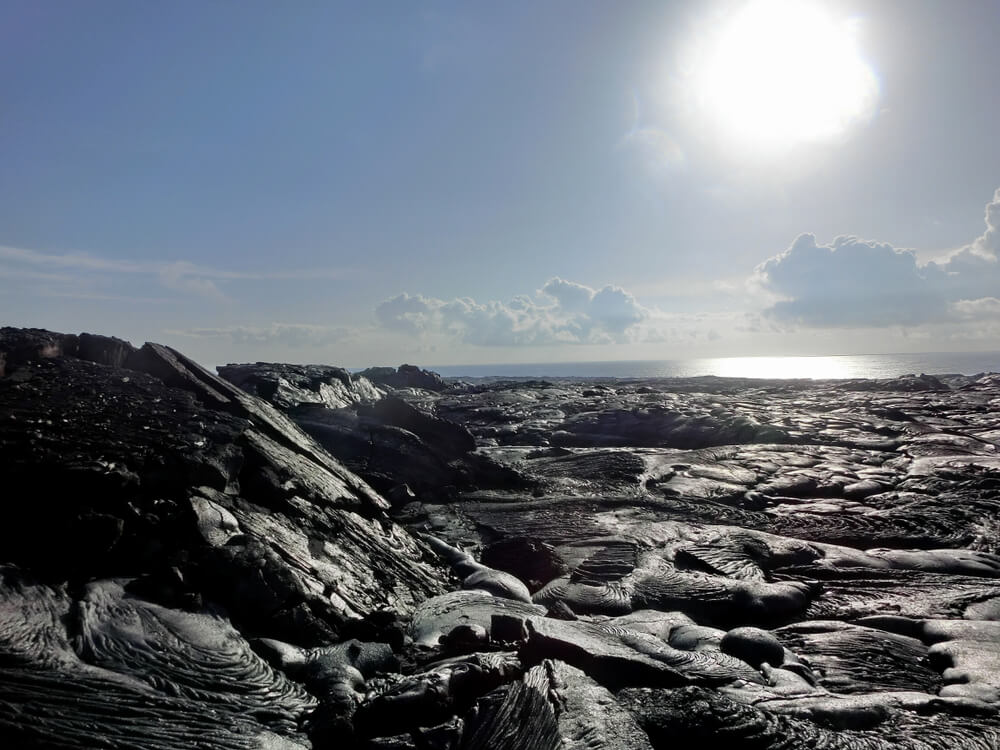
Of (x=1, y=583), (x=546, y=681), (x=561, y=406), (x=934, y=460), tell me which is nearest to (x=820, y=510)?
(x=934, y=460)

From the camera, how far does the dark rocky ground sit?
4.18m

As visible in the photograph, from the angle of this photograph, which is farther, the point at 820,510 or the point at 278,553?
the point at 820,510

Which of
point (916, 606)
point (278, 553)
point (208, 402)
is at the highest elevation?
point (208, 402)

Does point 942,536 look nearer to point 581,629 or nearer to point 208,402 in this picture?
point 581,629

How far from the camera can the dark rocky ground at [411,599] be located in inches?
165

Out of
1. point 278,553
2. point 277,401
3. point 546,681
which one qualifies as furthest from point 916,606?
point 277,401

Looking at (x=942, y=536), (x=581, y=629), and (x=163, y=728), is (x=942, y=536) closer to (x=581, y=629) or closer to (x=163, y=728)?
(x=581, y=629)

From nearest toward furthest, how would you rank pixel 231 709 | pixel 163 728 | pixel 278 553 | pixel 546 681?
1. pixel 163 728
2. pixel 231 709
3. pixel 546 681
4. pixel 278 553

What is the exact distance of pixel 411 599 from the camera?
274 inches

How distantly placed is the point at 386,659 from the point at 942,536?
10.0m

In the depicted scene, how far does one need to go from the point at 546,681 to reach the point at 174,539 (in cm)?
359

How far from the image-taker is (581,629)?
560 cm

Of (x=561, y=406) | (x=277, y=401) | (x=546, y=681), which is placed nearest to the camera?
(x=546, y=681)

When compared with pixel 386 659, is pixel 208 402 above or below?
above
